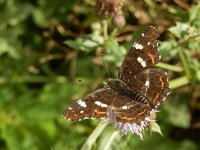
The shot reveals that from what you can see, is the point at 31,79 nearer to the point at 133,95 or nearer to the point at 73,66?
the point at 73,66

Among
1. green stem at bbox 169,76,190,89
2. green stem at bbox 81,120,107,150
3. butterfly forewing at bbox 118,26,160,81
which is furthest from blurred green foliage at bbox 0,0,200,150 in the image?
butterfly forewing at bbox 118,26,160,81

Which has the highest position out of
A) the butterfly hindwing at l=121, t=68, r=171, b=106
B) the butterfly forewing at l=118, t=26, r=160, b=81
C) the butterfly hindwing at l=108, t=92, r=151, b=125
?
the butterfly forewing at l=118, t=26, r=160, b=81

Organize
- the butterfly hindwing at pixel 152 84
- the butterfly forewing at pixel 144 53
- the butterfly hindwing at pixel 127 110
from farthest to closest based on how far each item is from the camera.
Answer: the butterfly forewing at pixel 144 53
the butterfly hindwing at pixel 152 84
the butterfly hindwing at pixel 127 110

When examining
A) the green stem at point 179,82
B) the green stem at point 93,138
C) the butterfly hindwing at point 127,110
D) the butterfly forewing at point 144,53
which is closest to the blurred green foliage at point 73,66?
the green stem at point 179,82

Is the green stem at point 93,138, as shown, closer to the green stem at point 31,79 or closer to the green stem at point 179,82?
the green stem at point 179,82

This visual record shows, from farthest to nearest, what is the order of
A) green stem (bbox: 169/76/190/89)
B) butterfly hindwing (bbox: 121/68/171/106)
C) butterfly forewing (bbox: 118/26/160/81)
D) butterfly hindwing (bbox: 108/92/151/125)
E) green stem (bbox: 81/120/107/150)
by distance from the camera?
green stem (bbox: 169/76/190/89), green stem (bbox: 81/120/107/150), butterfly forewing (bbox: 118/26/160/81), butterfly hindwing (bbox: 121/68/171/106), butterfly hindwing (bbox: 108/92/151/125)

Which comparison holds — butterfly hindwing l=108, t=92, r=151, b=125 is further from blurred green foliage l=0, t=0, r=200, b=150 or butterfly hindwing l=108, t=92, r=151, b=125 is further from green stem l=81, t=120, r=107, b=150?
blurred green foliage l=0, t=0, r=200, b=150
